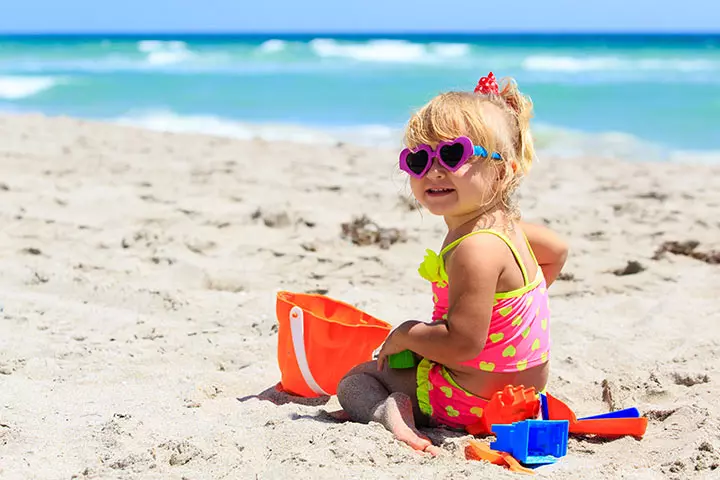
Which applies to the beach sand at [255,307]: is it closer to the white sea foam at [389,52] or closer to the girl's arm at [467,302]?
the girl's arm at [467,302]

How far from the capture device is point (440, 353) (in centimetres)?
200

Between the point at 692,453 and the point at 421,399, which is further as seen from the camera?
the point at 421,399

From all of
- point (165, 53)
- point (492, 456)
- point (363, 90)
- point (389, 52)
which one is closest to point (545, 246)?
point (492, 456)

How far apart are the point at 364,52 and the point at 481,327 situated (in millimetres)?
26774

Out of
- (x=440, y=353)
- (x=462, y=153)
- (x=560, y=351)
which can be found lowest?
(x=560, y=351)

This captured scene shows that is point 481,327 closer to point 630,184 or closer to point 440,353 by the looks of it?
point 440,353

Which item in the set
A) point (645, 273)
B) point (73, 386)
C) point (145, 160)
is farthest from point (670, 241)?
point (145, 160)

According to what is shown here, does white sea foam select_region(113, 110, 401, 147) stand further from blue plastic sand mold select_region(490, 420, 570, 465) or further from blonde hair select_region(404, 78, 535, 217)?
blue plastic sand mold select_region(490, 420, 570, 465)

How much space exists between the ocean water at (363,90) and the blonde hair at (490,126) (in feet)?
0.85

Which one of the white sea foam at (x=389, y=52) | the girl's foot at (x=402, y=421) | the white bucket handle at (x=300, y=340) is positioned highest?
the white sea foam at (x=389, y=52)

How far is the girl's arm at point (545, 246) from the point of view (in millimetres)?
2254

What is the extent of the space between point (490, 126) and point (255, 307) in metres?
1.53

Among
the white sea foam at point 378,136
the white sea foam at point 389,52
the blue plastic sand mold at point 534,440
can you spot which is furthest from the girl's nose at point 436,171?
the white sea foam at point 389,52

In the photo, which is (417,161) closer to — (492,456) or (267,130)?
(492,456)
